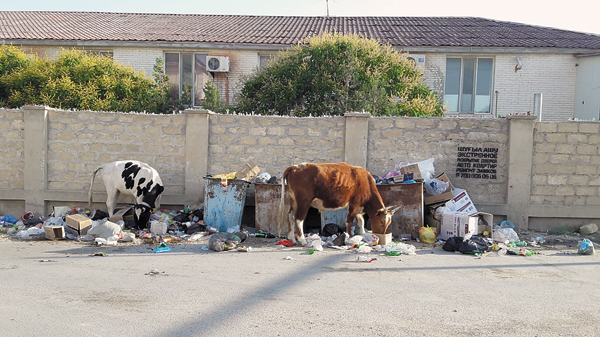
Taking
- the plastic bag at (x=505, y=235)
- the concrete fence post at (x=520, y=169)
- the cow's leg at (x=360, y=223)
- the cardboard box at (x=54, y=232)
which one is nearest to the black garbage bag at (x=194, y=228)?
the cardboard box at (x=54, y=232)

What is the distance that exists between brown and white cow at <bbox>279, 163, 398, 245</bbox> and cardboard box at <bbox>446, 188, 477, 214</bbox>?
1.37 meters

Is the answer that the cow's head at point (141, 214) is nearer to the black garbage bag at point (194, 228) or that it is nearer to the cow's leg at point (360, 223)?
the black garbage bag at point (194, 228)

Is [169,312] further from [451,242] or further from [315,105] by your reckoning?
[315,105]

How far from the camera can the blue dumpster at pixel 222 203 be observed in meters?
9.27

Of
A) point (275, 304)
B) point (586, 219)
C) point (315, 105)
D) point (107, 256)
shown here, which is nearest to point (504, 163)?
point (586, 219)

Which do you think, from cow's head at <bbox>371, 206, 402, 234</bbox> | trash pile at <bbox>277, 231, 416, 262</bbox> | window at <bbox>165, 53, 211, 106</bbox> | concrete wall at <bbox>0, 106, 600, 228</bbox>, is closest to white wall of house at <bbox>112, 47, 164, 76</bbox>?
window at <bbox>165, 53, 211, 106</bbox>

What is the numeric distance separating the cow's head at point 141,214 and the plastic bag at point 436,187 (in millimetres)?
5379

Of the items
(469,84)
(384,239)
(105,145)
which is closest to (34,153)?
(105,145)

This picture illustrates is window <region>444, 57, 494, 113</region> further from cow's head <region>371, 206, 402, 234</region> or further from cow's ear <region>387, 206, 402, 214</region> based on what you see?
cow's head <region>371, 206, 402, 234</region>

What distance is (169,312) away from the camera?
4789 millimetres

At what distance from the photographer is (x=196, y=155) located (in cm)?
1014

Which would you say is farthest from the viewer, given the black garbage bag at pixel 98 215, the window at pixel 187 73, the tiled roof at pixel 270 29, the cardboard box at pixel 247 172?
the window at pixel 187 73

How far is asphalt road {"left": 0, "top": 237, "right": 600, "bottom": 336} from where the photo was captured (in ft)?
14.7

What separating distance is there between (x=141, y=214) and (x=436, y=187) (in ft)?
18.6
